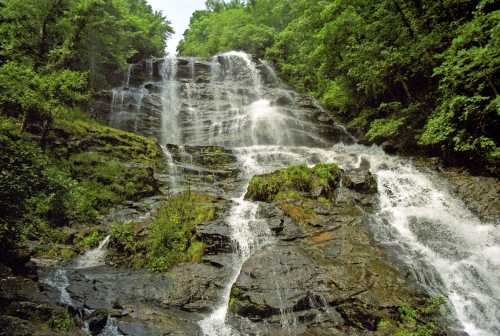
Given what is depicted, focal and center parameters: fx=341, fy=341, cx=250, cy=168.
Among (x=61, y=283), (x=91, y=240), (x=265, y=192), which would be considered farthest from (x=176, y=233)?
(x=265, y=192)

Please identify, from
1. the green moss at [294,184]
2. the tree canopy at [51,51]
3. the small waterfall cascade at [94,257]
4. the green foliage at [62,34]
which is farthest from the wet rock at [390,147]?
the green foliage at [62,34]

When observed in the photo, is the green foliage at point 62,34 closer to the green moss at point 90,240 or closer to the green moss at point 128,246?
the green moss at point 90,240

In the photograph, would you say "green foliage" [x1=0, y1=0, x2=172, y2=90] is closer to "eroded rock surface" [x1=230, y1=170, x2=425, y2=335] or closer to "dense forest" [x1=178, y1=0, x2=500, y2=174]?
"dense forest" [x1=178, y1=0, x2=500, y2=174]


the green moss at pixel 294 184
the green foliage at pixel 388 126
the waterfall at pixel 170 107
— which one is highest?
the waterfall at pixel 170 107

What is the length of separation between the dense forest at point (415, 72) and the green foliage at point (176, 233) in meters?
8.13

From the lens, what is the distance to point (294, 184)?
11.2 metres

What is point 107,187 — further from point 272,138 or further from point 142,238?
point 272,138

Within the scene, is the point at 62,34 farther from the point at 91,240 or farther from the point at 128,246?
the point at 128,246

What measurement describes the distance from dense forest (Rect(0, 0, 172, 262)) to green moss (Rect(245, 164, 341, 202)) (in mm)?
4578

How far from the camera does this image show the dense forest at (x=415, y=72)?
406 inches

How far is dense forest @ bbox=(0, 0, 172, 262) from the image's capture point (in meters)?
5.75

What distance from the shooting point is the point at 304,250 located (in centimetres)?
836

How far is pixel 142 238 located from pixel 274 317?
453 centimetres

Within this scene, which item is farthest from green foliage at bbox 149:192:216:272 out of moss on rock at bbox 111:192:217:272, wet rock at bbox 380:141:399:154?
wet rock at bbox 380:141:399:154
